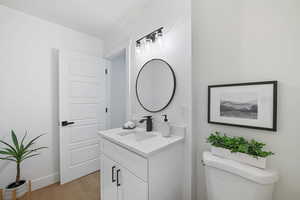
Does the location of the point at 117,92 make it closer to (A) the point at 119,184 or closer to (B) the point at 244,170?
(A) the point at 119,184

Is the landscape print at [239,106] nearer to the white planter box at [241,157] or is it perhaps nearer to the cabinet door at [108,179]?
the white planter box at [241,157]

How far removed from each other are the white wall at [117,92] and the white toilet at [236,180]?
6.27ft

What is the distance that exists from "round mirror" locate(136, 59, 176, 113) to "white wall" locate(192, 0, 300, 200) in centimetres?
25

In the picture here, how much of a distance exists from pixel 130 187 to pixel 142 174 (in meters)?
0.21

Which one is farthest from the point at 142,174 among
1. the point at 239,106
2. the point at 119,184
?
the point at 239,106

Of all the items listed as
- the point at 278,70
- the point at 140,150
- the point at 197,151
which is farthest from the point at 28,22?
the point at 278,70

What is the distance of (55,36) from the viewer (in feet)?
6.05

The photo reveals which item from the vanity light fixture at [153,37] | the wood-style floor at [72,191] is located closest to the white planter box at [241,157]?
the vanity light fixture at [153,37]

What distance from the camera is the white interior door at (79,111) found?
179 cm

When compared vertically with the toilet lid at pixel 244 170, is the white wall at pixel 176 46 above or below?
above

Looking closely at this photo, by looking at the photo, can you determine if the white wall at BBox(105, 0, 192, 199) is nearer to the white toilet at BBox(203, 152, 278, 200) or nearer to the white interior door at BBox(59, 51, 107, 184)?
the white toilet at BBox(203, 152, 278, 200)

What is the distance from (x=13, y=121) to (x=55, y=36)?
132cm

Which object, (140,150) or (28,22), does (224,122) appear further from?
(28,22)

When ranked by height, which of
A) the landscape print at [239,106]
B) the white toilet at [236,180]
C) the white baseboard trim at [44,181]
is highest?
the landscape print at [239,106]
